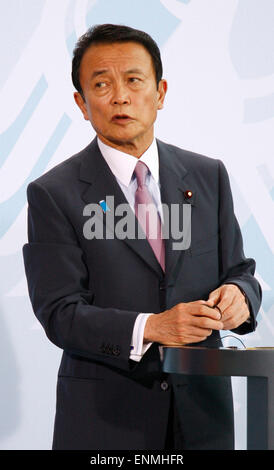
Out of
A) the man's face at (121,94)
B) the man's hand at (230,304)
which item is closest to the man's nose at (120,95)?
the man's face at (121,94)

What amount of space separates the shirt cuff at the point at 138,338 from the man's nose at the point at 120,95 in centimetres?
61

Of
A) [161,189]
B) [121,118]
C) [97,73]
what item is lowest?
[161,189]

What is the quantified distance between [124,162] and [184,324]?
55cm

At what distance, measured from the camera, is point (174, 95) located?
321cm

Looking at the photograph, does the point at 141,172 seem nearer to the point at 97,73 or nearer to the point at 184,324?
the point at 97,73

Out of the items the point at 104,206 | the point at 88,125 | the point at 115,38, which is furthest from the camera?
the point at 88,125

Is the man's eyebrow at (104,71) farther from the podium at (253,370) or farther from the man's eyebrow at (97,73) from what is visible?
the podium at (253,370)

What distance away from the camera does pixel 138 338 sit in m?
1.85

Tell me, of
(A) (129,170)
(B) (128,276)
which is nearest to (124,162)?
(A) (129,170)

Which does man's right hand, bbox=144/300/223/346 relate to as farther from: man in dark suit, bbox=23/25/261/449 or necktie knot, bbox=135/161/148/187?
necktie knot, bbox=135/161/148/187

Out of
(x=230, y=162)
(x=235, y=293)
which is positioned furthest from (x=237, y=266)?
(x=230, y=162)

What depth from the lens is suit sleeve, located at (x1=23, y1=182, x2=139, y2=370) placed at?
1.87 m

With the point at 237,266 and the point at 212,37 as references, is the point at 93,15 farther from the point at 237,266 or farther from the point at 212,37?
the point at 237,266

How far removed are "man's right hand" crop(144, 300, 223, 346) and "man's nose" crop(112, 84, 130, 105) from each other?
0.63m
